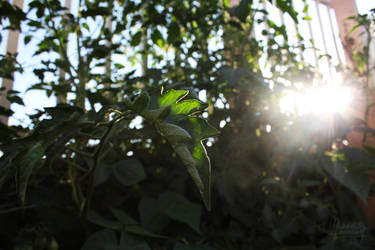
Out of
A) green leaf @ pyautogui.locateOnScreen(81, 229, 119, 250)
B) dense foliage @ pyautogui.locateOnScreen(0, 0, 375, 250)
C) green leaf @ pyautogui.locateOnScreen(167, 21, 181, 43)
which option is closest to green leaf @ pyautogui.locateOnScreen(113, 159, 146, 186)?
dense foliage @ pyautogui.locateOnScreen(0, 0, 375, 250)

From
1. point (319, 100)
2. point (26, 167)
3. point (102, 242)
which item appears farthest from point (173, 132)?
point (319, 100)

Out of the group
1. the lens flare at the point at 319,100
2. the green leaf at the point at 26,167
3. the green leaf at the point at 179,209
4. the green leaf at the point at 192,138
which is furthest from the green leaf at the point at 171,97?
the lens flare at the point at 319,100

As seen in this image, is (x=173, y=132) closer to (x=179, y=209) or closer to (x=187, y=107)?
(x=187, y=107)

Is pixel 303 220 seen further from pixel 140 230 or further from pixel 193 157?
pixel 193 157

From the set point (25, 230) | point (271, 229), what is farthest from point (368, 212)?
point (25, 230)

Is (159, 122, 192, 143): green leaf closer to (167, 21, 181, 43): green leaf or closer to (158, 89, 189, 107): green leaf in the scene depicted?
(158, 89, 189, 107): green leaf
